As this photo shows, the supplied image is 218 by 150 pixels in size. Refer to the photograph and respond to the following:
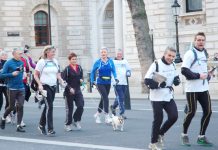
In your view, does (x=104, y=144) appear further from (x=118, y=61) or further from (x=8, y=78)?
(x=118, y=61)

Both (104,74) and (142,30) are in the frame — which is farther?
(142,30)

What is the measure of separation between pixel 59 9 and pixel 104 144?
119ft

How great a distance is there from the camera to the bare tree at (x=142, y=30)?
27781mm

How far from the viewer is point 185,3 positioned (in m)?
34.6

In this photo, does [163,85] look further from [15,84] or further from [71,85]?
[15,84]

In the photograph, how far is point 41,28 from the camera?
48.8 meters

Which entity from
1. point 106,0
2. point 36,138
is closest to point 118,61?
point 36,138

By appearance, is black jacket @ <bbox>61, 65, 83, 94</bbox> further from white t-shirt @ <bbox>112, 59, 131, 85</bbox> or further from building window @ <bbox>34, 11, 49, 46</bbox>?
building window @ <bbox>34, 11, 49, 46</bbox>

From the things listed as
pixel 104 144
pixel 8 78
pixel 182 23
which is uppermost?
pixel 182 23

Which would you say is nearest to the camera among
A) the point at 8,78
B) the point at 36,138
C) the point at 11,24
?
the point at 36,138

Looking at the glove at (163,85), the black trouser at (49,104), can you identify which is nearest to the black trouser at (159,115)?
the glove at (163,85)

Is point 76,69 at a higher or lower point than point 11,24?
lower

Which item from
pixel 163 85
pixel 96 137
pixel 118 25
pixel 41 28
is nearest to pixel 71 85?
pixel 96 137

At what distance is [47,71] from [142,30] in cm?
1439
